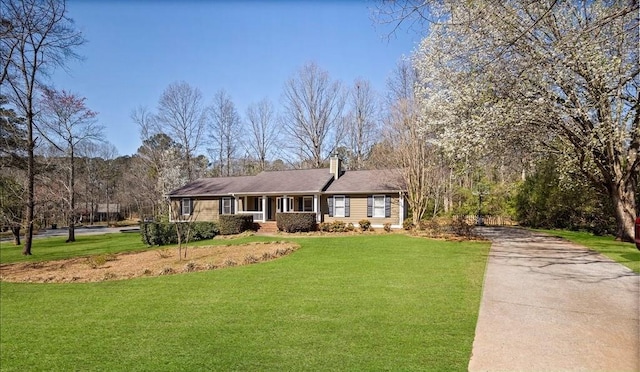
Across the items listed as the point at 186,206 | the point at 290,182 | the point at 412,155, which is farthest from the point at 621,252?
the point at 186,206

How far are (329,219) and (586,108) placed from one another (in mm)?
14166

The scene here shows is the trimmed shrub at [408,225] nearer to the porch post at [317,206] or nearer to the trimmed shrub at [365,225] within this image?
the trimmed shrub at [365,225]

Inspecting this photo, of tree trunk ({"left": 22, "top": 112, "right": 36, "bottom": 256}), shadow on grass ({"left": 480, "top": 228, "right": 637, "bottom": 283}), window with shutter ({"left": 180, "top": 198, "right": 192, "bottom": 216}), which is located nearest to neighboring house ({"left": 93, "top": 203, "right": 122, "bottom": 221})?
window with shutter ({"left": 180, "top": 198, "right": 192, "bottom": 216})

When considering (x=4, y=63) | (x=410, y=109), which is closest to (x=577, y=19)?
(x=410, y=109)

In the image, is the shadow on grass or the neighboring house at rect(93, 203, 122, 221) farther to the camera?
the neighboring house at rect(93, 203, 122, 221)

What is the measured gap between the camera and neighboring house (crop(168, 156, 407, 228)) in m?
20.1

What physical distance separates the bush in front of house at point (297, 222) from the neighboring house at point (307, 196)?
58.3 inches

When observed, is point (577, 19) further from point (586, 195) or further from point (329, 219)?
point (329, 219)

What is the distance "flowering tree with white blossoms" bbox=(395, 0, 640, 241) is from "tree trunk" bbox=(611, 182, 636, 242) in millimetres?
34

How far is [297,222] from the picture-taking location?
19750 mm

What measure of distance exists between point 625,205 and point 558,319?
10374 millimetres

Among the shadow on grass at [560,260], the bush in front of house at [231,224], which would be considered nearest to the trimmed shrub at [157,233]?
the bush in front of house at [231,224]

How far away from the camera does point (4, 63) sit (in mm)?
12672

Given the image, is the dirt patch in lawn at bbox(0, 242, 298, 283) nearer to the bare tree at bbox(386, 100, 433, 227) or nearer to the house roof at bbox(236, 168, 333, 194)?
the bare tree at bbox(386, 100, 433, 227)
